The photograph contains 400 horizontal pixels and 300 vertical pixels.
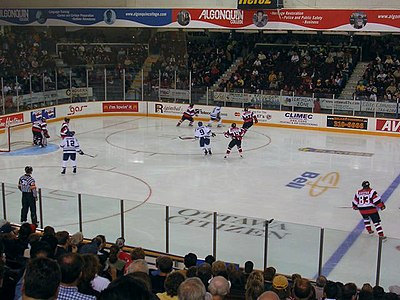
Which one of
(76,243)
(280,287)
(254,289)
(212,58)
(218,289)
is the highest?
(212,58)

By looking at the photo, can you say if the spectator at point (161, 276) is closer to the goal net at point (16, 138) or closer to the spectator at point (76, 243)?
the spectator at point (76, 243)

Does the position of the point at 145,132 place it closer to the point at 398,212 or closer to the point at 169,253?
the point at 398,212

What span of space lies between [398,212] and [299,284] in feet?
28.0

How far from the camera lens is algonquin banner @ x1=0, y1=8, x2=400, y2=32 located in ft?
72.7

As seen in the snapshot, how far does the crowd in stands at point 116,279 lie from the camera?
2.65 metres

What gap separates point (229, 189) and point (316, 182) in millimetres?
2324

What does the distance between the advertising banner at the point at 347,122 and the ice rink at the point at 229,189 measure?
0.60 m

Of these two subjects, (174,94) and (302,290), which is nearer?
(302,290)

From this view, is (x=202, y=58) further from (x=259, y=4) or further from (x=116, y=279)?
(x=116, y=279)

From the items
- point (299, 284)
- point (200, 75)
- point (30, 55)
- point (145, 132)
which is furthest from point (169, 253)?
point (30, 55)

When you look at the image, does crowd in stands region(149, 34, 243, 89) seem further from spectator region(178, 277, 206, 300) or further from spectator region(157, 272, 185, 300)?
spectator region(178, 277, 206, 300)

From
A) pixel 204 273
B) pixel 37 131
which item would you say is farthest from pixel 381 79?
pixel 204 273

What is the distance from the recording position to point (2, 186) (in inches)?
387

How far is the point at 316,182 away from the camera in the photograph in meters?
14.8
